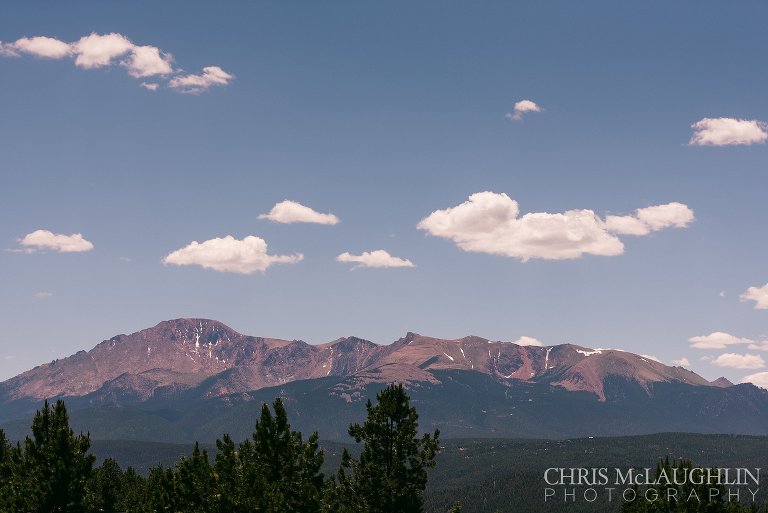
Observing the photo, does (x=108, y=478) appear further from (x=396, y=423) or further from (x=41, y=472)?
(x=396, y=423)

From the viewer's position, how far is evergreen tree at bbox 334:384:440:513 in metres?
54.2

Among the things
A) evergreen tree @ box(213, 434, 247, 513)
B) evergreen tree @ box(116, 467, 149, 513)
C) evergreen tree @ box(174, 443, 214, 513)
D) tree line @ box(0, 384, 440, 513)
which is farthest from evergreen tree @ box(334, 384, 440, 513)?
evergreen tree @ box(116, 467, 149, 513)

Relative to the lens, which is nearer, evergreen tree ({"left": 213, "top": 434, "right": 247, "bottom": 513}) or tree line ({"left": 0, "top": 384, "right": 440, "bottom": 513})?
tree line ({"left": 0, "top": 384, "right": 440, "bottom": 513})

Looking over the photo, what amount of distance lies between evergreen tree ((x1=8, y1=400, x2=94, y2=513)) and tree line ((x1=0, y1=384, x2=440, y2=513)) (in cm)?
8

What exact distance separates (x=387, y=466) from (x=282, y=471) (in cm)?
766

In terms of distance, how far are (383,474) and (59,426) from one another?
3074cm

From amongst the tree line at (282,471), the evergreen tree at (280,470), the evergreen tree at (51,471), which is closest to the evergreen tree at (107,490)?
the evergreen tree at (51,471)

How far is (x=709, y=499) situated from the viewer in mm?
68250

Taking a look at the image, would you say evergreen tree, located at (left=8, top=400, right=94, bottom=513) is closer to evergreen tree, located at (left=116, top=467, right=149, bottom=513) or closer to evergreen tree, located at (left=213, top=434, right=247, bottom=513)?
evergreen tree, located at (left=213, top=434, right=247, bottom=513)

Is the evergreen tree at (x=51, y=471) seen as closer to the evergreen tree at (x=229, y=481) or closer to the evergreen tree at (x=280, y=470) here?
the evergreen tree at (x=229, y=481)

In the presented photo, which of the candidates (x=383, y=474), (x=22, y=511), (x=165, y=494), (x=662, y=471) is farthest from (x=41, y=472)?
(x=662, y=471)

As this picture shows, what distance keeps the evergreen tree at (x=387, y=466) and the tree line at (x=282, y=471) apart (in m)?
0.07

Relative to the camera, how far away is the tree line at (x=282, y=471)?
54.8 m

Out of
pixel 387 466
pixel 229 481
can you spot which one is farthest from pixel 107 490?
pixel 387 466
